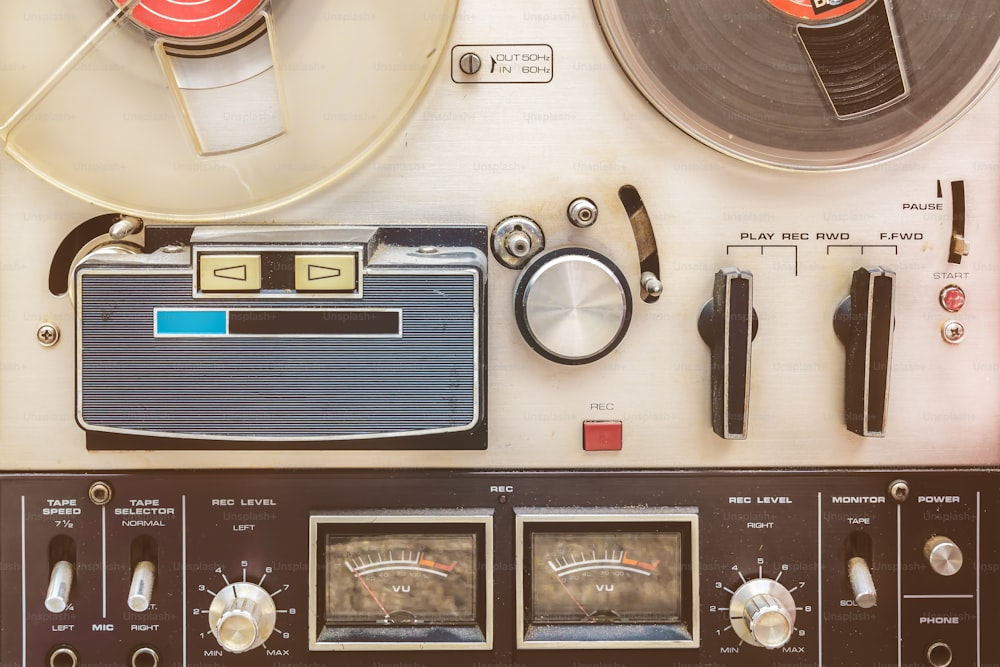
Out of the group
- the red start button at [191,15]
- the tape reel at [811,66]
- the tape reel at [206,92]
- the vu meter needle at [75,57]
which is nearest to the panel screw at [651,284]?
the tape reel at [811,66]

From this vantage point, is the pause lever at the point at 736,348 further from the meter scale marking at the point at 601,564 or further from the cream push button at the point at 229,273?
the cream push button at the point at 229,273

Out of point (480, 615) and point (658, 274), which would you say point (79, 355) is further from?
point (658, 274)

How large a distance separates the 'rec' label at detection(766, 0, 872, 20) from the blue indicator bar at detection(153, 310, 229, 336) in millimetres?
955

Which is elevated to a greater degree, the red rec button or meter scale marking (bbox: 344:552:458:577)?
the red rec button

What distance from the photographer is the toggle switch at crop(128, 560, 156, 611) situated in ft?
3.69

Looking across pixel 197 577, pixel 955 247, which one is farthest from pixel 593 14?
pixel 197 577

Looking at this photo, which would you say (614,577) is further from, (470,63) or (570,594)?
(470,63)

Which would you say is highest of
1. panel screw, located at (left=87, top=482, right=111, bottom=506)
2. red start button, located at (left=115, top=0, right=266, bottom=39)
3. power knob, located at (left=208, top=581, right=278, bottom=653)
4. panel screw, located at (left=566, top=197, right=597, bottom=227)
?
red start button, located at (left=115, top=0, right=266, bottom=39)

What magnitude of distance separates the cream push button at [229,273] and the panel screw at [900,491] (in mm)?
1071

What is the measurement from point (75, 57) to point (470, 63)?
0.59 metres

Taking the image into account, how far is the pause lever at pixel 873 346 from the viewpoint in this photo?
1129mm

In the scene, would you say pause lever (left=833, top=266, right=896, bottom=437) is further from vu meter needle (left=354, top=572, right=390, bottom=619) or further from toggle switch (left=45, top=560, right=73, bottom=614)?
toggle switch (left=45, top=560, right=73, bottom=614)

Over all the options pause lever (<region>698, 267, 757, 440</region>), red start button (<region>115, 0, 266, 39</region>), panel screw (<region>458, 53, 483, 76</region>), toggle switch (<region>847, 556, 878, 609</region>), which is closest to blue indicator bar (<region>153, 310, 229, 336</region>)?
red start button (<region>115, 0, 266, 39</region>)

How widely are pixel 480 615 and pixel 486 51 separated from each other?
916mm
